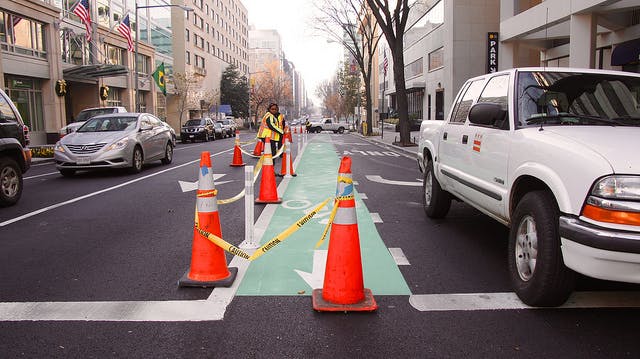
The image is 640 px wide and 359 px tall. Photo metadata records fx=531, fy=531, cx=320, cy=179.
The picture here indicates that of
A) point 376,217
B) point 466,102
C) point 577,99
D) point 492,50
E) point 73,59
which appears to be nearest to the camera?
point 577,99

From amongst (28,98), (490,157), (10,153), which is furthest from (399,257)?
(28,98)

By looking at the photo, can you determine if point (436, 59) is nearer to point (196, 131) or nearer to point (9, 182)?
point (196, 131)

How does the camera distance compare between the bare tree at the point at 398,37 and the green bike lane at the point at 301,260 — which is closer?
the green bike lane at the point at 301,260

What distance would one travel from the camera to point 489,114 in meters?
4.96

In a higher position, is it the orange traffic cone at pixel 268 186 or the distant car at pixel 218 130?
the distant car at pixel 218 130

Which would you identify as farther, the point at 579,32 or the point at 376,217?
the point at 579,32

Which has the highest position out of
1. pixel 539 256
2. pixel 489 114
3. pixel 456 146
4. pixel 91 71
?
pixel 91 71

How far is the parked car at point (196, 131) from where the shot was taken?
35.7 m

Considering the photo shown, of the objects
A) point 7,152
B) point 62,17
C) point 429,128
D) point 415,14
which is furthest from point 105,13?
point 429,128

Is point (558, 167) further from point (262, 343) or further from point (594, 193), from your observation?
point (262, 343)

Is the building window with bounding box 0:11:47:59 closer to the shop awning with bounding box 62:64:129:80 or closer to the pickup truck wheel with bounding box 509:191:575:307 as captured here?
the shop awning with bounding box 62:64:129:80

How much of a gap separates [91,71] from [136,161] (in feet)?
69.6

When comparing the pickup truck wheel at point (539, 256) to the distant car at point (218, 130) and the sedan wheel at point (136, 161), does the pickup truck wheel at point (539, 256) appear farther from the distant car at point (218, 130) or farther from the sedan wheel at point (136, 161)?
the distant car at point (218, 130)

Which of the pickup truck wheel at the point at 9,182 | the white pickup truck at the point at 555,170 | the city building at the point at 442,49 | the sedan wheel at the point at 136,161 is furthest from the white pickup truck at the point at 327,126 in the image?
the white pickup truck at the point at 555,170
